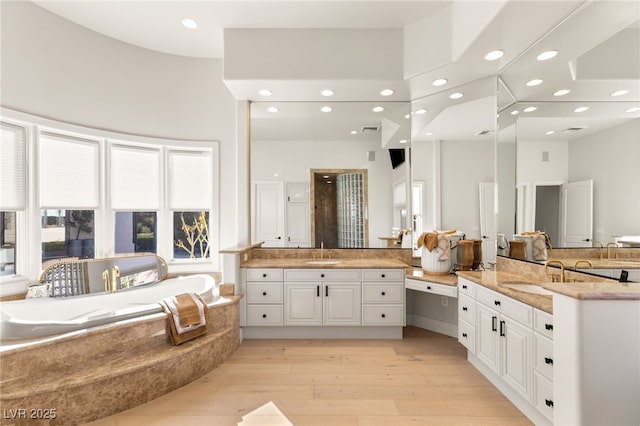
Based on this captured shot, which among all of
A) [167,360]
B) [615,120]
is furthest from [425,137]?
[167,360]

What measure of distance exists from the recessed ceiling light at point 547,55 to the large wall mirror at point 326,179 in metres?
1.56

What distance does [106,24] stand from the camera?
9.83ft

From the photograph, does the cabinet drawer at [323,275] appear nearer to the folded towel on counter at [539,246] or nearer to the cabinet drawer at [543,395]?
the folded towel on counter at [539,246]

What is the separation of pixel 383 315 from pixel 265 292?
133 cm

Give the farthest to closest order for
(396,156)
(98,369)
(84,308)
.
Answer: (396,156), (84,308), (98,369)

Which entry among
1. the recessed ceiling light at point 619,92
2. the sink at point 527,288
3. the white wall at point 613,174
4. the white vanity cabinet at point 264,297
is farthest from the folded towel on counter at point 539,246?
the white vanity cabinet at point 264,297

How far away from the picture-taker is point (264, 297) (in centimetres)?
325

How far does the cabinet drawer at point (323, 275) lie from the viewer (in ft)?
10.6

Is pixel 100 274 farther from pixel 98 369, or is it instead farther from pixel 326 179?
pixel 326 179

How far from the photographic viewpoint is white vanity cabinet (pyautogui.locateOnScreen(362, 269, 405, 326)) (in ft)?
10.5

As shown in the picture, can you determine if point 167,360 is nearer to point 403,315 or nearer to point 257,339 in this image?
point 257,339

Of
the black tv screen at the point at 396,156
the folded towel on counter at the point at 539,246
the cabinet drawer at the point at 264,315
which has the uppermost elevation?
the black tv screen at the point at 396,156

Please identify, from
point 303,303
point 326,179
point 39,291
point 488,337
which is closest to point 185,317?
point 303,303

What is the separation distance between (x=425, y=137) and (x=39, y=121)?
3954 millimetres
